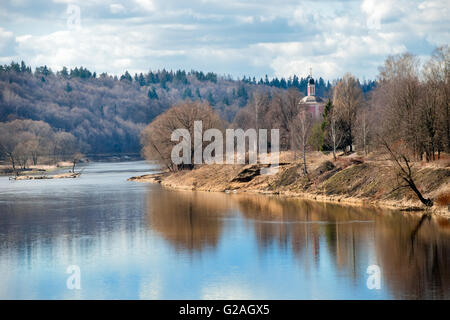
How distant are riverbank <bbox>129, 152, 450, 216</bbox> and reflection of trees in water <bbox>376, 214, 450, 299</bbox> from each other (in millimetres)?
3981

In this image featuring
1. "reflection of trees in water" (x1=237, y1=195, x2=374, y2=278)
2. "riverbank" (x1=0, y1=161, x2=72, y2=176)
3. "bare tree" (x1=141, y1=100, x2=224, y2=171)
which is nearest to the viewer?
"reflection of trees in water" (x1=237, y1=195, x2=374, y2=278)

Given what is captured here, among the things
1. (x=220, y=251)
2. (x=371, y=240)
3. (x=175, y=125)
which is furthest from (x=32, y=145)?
(x=371, y=240)

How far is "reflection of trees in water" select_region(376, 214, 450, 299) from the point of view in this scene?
25125 millimetres

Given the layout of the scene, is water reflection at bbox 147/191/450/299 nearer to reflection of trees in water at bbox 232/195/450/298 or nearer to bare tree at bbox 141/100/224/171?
reflection of trees in water at bbox 232/195/450/298

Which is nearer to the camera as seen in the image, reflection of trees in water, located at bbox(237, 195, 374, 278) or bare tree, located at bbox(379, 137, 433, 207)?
reflection of trees in water, located at bbox(237, 195, 374, 278)

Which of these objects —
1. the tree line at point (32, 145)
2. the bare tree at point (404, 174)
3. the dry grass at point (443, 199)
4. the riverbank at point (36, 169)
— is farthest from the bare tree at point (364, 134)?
the riverbank at point (36, 169)

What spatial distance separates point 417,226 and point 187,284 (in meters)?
17.1

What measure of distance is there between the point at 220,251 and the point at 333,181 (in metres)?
24.1

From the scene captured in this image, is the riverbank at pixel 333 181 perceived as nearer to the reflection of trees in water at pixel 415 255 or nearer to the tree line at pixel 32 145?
the reflection of trees in water at pixel 415 255

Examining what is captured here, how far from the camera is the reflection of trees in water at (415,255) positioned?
989 inches

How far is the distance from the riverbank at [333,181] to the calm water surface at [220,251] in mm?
2500

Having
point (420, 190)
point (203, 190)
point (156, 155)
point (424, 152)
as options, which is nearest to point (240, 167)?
point (203, 190)

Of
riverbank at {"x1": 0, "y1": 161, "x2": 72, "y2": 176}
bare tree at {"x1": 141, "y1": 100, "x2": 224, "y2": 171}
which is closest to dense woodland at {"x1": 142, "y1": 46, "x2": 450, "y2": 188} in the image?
bare tree at {"x1": 141, "y1": 100, "x2": 224, "y2": 171}
